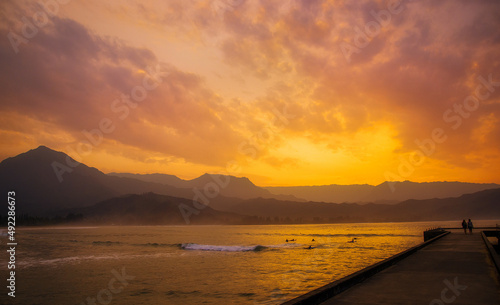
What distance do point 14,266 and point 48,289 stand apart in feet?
51.7

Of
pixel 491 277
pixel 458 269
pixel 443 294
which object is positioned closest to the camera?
pixel 443 294

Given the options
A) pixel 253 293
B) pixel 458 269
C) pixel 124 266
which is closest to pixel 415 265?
pixel 458 269

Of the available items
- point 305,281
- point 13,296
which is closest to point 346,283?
point 305,281

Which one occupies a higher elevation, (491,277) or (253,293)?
(491,277)

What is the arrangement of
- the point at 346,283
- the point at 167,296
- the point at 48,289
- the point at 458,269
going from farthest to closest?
the point at 48,289
the point at 167,296
the point at 458,269
the point at 346,283

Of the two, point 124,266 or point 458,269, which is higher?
point 458,269

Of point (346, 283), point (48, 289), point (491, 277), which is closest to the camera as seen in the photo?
point (346, 283)

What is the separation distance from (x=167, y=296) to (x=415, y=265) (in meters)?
14.0

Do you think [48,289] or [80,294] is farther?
[48,289]

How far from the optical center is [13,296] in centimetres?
1948

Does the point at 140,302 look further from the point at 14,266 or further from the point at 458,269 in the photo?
the point at 14,266

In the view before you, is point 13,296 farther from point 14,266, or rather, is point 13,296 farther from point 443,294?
point 443,294

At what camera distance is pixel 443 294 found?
34.3ft

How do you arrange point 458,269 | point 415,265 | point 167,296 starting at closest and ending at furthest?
point 458,269 → point 415,265 → point 167,296
